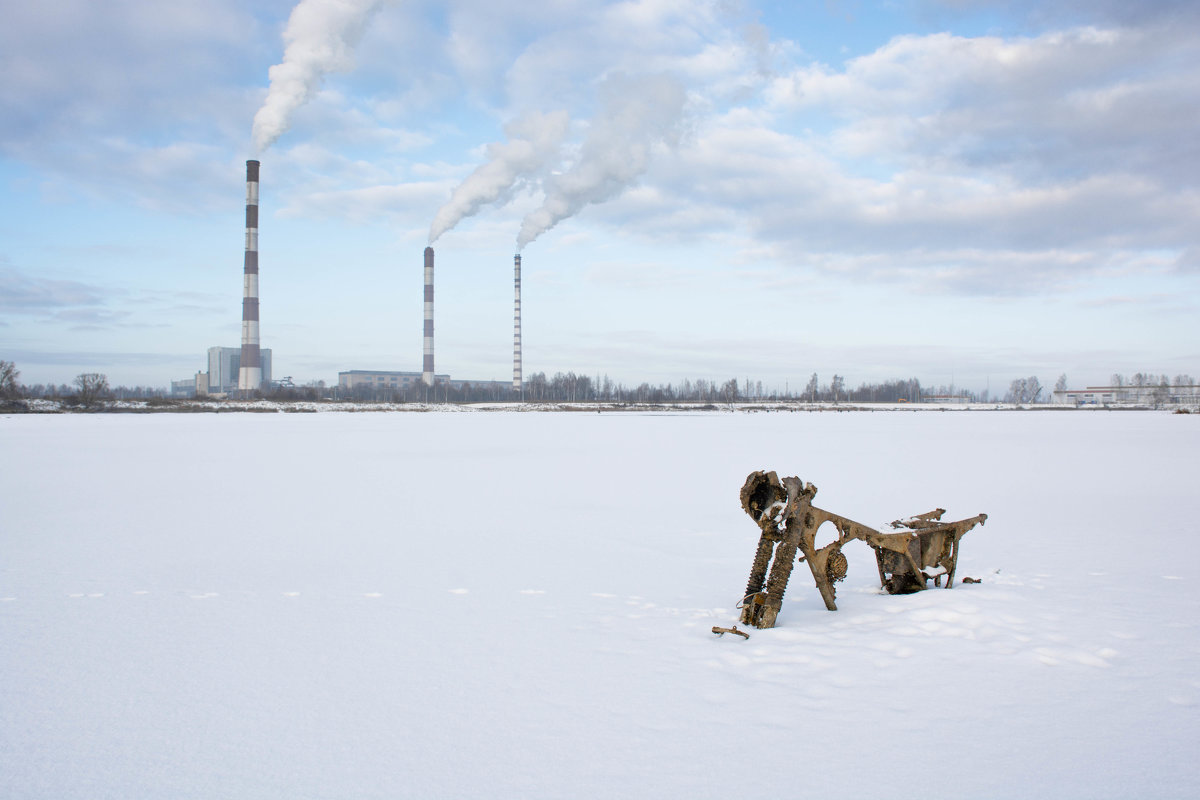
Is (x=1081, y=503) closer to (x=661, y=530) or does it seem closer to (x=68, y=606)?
(x=661, y=530)

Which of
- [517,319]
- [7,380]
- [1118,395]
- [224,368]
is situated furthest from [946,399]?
[7,380]

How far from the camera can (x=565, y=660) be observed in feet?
15.6

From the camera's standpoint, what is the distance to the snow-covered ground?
332 centimetres

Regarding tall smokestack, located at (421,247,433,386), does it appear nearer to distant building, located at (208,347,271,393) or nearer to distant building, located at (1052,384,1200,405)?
distant building, located at (208,347,271,393)

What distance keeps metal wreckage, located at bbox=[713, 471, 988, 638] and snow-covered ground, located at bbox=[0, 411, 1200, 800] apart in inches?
9.3

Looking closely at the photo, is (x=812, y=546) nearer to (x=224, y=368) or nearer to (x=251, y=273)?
(x=251, y=273)

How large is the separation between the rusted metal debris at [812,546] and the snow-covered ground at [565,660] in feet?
0.78

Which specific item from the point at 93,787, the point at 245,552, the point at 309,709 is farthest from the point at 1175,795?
the point at 245,552

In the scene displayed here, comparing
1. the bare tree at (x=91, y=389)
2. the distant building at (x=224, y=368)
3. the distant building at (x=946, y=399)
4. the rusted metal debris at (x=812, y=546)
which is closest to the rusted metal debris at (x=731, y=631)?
the rusted metal debris at (x=812, y=546)

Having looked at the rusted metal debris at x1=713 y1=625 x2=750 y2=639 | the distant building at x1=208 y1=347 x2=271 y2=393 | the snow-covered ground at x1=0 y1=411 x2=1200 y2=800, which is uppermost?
the distant building at x1=208 y1=347 x2=271 y2=393

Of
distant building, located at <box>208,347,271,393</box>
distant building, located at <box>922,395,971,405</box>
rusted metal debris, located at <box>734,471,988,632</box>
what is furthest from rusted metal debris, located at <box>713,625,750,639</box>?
distant building, located at <box>922,395,971,405</box>

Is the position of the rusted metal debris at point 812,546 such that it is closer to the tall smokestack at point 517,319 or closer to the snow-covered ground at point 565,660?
the snow-covered ground at point 565,660

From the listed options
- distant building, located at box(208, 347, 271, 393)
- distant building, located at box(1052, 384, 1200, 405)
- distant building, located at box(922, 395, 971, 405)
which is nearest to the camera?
distant building, located at box(208, 347, 271, 393)

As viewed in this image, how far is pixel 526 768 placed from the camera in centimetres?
334
